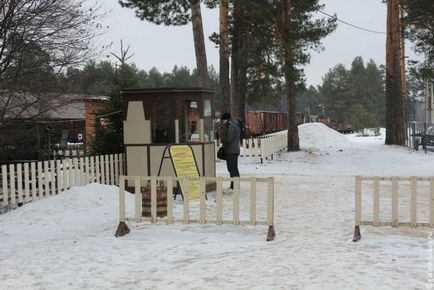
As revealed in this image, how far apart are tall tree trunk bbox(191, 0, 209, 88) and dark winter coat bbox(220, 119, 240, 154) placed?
34.3ft

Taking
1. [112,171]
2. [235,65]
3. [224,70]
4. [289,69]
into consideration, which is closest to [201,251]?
[112,171]

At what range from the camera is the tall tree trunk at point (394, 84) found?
89.7ft

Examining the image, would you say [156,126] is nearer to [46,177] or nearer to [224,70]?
[46,177]

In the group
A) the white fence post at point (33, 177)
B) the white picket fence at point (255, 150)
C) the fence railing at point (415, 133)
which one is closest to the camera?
the white fence post at point (33, 177)

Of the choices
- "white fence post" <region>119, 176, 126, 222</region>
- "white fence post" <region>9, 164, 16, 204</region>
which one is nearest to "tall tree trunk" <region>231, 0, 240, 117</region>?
"white fence post" <region>9, 164, 16, 204</region>

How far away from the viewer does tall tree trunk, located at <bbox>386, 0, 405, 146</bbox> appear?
27328 millimetres

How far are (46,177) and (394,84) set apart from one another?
2116 cm

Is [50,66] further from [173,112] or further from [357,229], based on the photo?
[357,229]

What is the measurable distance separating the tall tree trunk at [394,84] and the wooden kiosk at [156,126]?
58.1 ft

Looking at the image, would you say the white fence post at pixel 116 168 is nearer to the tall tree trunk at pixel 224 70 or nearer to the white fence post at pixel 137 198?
the white fence post at pixel 137 198

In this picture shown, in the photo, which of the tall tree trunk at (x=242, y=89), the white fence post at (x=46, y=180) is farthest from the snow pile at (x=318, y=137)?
the white fence post at (x=46, y=180)

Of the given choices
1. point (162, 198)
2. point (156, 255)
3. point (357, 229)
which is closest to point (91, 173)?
point (162, 198)

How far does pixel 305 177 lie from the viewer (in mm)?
17219

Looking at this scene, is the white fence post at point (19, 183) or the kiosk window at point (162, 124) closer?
the white fence post at point (19, 183)
